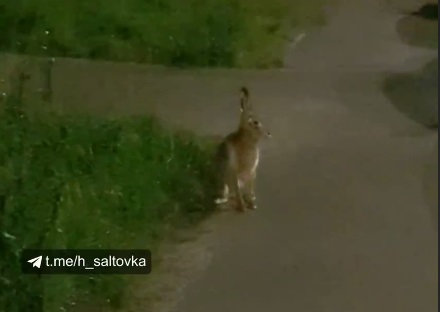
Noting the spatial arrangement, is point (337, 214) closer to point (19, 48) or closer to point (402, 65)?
point (402, 65)

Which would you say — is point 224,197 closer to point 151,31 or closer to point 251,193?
point 251,193

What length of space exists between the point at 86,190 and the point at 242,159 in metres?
0.20

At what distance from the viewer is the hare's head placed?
1.07m

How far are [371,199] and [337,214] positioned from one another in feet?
0.16

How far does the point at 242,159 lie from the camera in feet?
3.50

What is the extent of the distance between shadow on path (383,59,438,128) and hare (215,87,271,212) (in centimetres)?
18

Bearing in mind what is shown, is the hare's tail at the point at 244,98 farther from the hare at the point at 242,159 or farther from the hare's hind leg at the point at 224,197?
the hare's hind leg at the point at 224,197

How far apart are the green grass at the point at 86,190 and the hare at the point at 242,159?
2 centimetres

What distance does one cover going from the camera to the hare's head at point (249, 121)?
3.51 feet

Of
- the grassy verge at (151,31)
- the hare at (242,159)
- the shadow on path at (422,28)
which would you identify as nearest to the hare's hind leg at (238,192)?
the hare at (242,159)

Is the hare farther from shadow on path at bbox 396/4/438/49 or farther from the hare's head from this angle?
shadow on path at bbox 396/4/438/49

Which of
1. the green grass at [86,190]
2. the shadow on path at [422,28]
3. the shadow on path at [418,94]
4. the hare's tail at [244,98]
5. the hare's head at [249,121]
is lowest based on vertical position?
the green grass at [86,190]

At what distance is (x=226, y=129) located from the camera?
3.55ft

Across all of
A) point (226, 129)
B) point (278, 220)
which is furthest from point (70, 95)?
point (278, 220)
